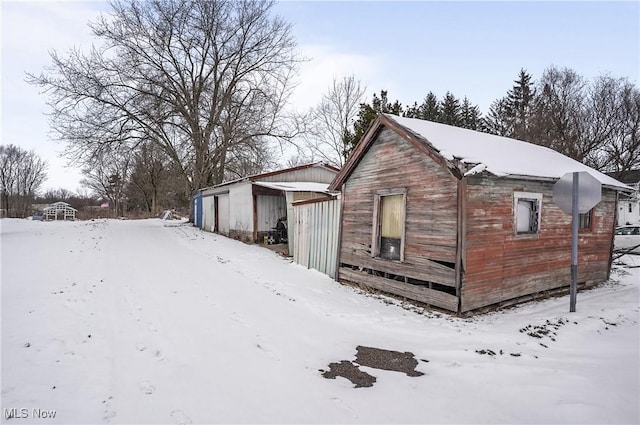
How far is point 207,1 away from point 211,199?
15.0m

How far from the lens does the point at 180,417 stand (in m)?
3.02

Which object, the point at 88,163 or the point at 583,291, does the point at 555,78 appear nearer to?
the point at 583,291

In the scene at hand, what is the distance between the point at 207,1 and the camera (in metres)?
24.4

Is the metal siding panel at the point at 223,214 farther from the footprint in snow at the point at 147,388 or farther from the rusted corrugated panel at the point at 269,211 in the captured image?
the footprint in snow at the point at 147,388

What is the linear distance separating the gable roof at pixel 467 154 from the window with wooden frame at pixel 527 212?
1.63 ft

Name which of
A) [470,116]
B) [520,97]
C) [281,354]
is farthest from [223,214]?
[470,116]

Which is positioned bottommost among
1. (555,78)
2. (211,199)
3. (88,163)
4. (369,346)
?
(369,346)

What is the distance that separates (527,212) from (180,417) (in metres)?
7.77

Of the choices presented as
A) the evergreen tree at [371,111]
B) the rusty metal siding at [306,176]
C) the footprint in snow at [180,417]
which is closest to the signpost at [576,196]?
the footprint in snow at [180,417]

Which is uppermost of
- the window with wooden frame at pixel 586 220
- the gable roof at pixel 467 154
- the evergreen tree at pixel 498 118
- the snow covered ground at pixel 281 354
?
the evergreen tree at pixel 498 118

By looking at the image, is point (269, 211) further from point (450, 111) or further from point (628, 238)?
point (450, 111)

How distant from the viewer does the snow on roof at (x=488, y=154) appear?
646cm

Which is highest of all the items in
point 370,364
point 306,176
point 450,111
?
point 450,111

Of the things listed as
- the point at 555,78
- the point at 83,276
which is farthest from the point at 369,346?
the point at 555,78
